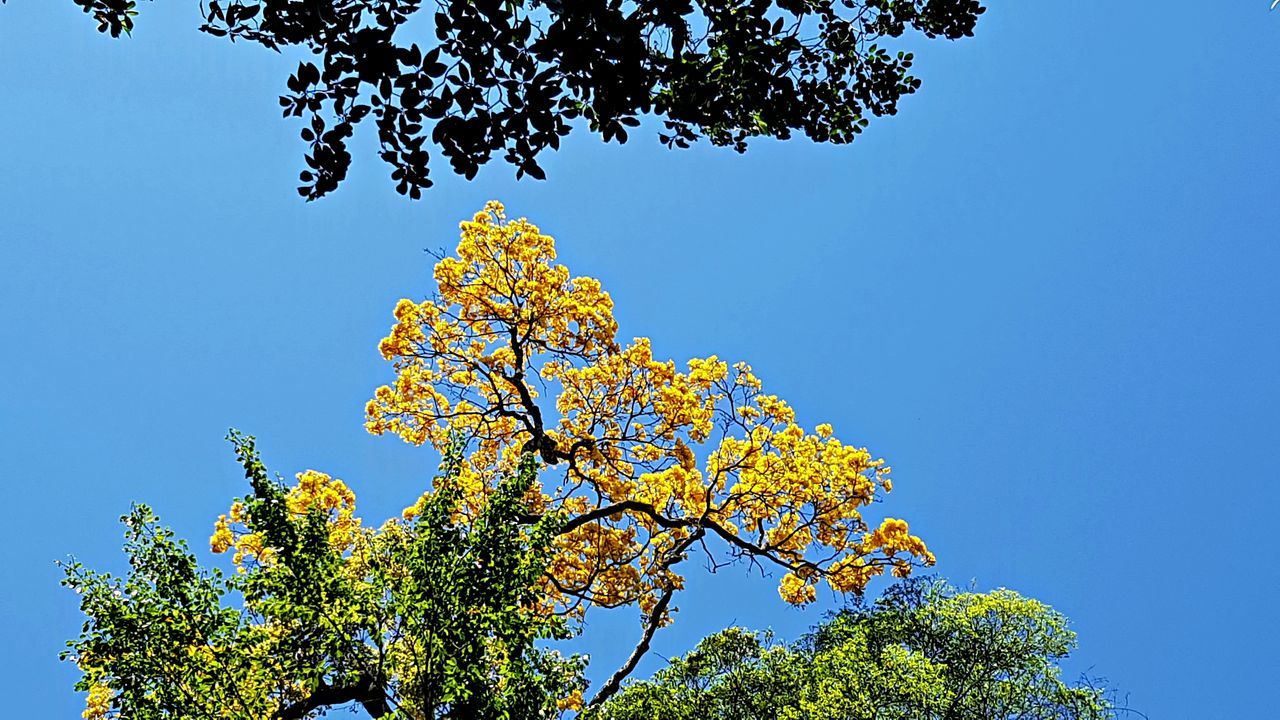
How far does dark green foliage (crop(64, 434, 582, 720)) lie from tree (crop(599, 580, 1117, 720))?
16.2 feet

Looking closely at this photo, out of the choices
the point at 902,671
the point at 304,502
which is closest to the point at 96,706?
the point at 304,502

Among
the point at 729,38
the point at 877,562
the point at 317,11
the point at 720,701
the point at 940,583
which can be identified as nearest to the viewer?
the point at 317,11

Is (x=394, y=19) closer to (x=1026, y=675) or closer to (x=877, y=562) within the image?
(x=877, y=562)

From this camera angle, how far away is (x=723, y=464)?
41.7 ft

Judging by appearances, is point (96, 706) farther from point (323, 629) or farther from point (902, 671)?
point (902, 671)

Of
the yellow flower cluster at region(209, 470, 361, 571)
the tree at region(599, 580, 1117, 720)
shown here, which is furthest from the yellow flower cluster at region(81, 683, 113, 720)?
the tree at region(599, 580, 1117, 720)

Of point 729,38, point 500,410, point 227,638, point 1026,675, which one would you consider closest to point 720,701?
point 1026,675

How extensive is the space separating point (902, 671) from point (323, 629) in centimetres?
933

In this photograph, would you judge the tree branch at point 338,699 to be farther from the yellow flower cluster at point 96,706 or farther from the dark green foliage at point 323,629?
the yellow flower cluster at point 96,706

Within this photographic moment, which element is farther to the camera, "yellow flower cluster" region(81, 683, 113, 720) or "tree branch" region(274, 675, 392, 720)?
"yellow flower cluster" region(81, 683, 113, 720)

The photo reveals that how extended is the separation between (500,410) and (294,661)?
→ 522 cm

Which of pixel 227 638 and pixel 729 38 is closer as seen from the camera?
pixel 729 38

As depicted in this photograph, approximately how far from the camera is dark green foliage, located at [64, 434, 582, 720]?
313 inches

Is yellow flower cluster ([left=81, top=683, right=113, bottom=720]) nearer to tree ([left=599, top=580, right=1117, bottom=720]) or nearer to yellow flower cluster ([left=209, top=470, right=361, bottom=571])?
yellow flower cluster ([left=209, top=470, right=361, bottom=571])
